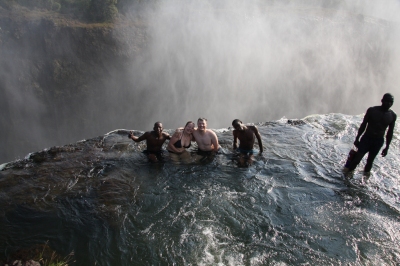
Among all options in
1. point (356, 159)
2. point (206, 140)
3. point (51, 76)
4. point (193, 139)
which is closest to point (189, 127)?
point (193, 139)

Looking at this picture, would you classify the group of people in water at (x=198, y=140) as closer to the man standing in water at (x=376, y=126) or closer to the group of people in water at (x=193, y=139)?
the group of people in water at (x=193, y=139)

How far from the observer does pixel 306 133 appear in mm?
9055

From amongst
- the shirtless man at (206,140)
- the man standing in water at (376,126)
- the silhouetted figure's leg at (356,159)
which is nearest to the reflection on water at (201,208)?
the silhouetted figure's leg at (356,159)

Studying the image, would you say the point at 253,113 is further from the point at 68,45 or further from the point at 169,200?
the point at 169,200

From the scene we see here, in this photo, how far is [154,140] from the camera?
7.07m

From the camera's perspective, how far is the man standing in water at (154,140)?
6898 millimetres

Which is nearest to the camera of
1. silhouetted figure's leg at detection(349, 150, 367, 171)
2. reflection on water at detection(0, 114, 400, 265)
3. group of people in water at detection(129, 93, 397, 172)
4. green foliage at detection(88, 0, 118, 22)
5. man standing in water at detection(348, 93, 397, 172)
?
reflection on water at detection(0, 114, 400, 265)

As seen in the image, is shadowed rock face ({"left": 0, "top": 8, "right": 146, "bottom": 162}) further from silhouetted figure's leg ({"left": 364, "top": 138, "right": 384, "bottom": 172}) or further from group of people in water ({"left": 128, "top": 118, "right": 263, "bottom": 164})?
silhouetted figure's leg ({"left": 364, "top": 138, "right": 384, "bottom": 172})

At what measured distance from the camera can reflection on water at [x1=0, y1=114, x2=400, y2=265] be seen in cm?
411

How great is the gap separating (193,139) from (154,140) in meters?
1.00

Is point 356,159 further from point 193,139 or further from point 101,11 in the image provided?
point 101,11

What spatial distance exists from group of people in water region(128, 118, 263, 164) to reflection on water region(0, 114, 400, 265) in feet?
0.97

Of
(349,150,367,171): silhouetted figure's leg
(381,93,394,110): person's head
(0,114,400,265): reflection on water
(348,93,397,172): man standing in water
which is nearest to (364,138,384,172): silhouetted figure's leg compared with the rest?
(348,93,397,172): man standing in water

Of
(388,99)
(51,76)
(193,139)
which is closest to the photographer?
(388,99)
